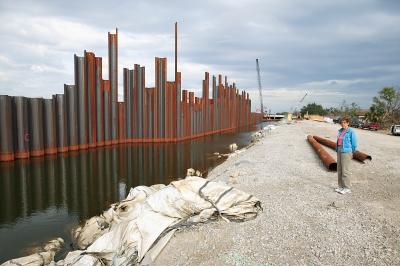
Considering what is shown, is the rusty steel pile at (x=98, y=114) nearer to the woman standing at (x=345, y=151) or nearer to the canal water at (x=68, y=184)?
the canal water at (x=68, y=184)

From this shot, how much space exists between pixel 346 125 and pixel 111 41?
22.6 meters

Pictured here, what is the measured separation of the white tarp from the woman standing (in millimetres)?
2896

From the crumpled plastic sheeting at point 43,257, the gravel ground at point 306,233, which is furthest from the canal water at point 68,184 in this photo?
the gravel ground at point 306,233

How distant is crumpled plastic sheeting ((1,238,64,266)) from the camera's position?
6371mm

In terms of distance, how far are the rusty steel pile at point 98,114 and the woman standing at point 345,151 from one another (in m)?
18.2

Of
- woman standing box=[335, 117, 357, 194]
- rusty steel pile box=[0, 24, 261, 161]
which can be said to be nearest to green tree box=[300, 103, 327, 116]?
rusty steel pile box=[0, 24, 261, 161]

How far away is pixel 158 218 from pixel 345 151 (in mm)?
5335

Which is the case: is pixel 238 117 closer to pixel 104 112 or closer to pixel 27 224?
pixel 104 112

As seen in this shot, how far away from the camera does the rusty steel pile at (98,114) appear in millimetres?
19375

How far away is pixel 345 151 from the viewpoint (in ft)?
27.2

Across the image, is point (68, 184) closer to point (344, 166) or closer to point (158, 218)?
point (158, 218)

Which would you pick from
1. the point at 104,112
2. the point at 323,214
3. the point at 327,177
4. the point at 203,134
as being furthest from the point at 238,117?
the point at 323,214

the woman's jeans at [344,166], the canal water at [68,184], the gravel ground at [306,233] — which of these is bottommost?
the canal water at [68,184]

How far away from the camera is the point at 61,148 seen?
22.3 meters
